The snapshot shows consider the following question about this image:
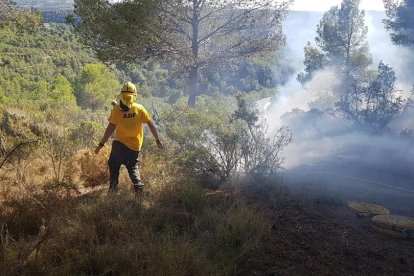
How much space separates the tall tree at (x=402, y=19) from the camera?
70.7ft

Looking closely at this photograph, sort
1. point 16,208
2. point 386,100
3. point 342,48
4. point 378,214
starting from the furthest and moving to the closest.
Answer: point 342,48
point 386,100
point 378,214
point 16,208

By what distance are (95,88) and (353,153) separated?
36.8 m

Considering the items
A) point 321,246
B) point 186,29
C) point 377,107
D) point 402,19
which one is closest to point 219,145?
point 321,246

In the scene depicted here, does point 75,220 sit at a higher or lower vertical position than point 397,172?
higher

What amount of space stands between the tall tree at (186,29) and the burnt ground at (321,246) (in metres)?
5.92

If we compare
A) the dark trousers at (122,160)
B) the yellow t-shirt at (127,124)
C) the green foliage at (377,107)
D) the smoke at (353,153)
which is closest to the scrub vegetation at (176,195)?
the dark trousers at (122,160)

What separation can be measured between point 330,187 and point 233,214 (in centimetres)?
573

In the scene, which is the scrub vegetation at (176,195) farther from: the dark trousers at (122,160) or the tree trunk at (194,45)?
the dark trousers at (122,160)

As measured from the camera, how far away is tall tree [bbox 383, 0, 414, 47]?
21547 millimetres

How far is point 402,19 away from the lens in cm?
2184

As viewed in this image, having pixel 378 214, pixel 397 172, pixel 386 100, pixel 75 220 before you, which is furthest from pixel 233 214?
pixel 386 100

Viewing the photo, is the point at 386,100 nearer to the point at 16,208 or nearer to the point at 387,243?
the point at 387,243

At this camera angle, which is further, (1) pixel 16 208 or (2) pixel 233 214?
(2) pixel 233 214

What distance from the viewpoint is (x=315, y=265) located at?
3908 millimetres
